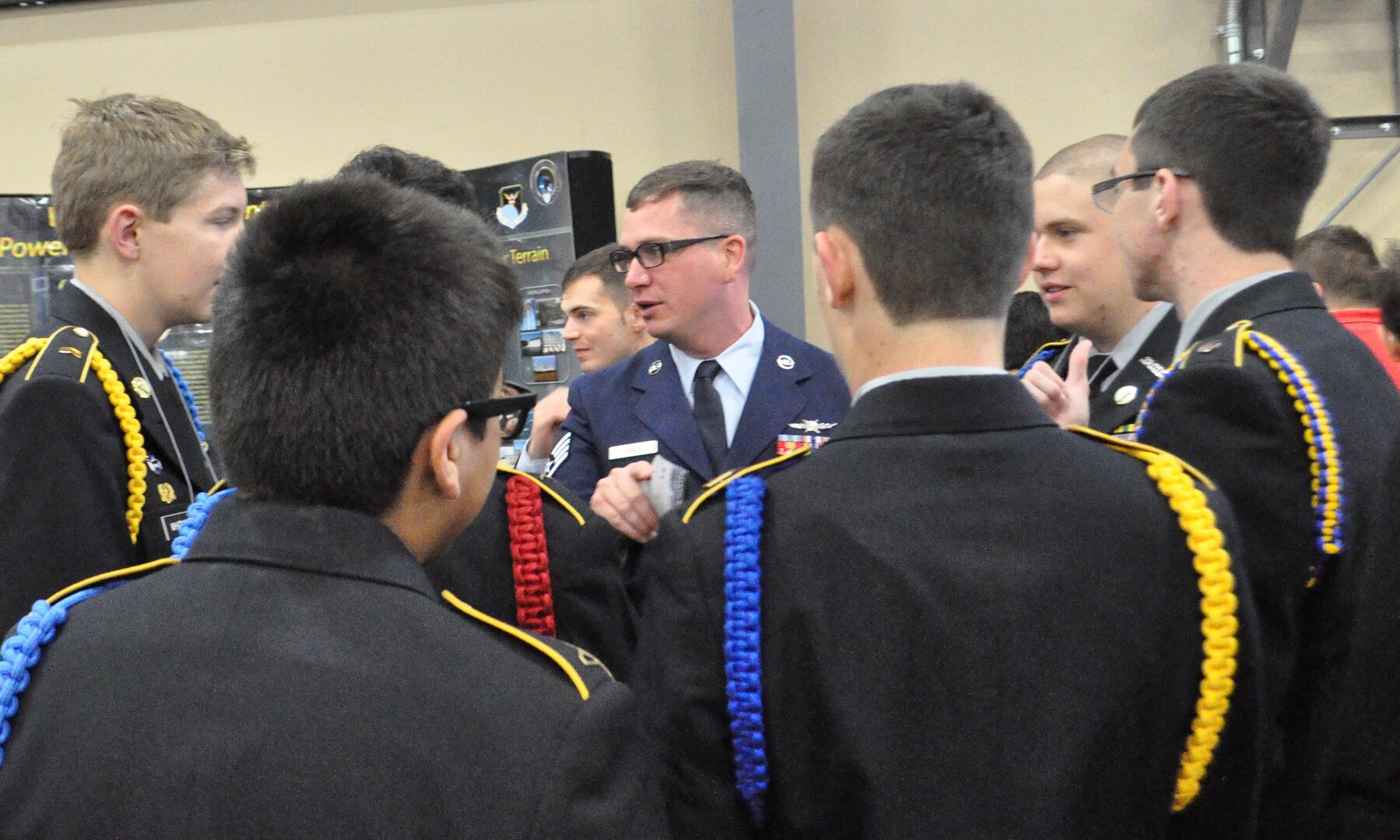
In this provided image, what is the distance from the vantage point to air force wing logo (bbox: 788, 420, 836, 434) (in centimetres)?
263

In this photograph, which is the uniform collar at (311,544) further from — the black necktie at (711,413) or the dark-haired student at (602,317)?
the dark-haired student at (602,317)

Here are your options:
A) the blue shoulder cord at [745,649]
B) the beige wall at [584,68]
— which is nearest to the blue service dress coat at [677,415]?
the blue shoulder cord at [745,649]

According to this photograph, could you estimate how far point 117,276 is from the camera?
1.99 metres

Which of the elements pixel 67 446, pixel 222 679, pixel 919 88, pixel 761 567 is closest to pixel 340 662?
pixel 222 679

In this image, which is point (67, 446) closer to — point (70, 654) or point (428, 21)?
point (70, 654)

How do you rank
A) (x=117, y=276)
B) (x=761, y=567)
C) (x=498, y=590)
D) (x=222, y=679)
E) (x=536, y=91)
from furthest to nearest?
(x=536, y=91)
(x=117, y=276)
(x=498, y=590)
(x=761, y=567)
(x=222, y=679)

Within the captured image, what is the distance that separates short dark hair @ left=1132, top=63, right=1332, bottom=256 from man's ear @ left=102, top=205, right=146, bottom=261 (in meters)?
1.67

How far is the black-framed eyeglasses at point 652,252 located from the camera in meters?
2.82

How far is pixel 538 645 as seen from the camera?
1.00 m

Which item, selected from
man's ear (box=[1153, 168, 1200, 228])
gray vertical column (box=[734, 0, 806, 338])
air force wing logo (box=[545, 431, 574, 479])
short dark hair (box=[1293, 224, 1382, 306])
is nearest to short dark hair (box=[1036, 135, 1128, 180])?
man's ear (box=[1153, 168, 1200, 228])

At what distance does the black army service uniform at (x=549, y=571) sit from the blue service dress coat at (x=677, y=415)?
1.04 m

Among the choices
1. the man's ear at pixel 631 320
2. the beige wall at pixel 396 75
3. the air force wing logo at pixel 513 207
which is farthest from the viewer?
the beige wall at pixel 396 75

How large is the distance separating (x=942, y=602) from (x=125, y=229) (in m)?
1.53

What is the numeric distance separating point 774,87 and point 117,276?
3892 mm
